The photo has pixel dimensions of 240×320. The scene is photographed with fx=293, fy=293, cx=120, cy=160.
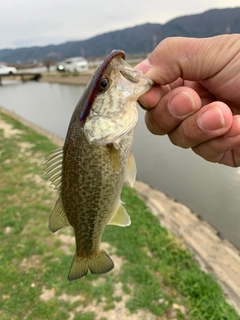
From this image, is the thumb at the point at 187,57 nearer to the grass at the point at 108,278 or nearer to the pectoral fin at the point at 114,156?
the pectoral fin at the point at 114,156

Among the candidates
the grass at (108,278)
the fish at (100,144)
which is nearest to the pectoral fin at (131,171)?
the fish at (100,144)

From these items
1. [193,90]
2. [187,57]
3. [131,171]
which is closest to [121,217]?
[131,171]

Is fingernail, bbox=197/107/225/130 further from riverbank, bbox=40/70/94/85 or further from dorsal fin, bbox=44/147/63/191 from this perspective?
riverbank, bbox=40/70/94/85

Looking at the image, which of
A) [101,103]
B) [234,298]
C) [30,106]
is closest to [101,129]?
[101,103]

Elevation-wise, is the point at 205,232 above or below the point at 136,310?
below

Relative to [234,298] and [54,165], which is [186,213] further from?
[54,165]

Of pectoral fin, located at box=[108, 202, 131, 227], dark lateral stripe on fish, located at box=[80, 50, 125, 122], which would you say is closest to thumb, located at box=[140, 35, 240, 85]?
dark lateral stripe on fish, located at box=[80, 50, 125, 122]

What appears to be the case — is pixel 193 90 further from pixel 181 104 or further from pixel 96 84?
pixel 96 84
